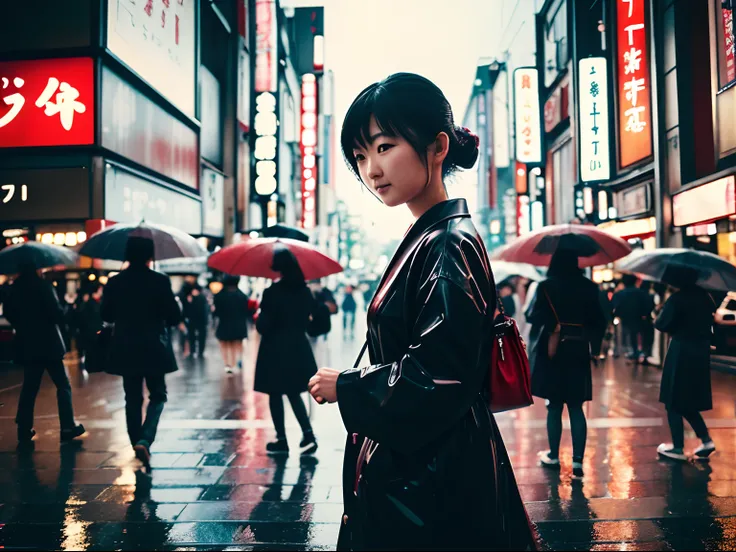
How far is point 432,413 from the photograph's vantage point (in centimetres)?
143

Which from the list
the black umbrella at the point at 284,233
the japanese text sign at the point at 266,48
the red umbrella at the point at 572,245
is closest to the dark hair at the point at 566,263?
the red umbrella at the point at 572,245

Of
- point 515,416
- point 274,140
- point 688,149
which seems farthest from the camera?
point 274,140

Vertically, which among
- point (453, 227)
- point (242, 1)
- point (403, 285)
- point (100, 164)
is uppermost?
point (242, 1)

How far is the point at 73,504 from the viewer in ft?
15.3

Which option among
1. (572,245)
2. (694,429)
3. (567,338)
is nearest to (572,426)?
(567,338)

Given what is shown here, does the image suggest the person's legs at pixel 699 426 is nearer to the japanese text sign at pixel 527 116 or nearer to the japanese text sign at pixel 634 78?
the japanese text sign at pixel 634 78

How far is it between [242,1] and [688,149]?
20031mm

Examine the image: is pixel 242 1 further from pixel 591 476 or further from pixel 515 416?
pixel 591 476

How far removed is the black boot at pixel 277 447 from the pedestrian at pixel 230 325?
6.08 metres

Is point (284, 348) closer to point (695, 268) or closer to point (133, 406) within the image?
point (133, 406)

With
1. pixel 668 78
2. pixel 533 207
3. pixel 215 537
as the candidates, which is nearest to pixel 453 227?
pixel 215 537

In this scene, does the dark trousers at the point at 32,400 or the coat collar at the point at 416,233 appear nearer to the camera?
the coat collar at the point at 416,233

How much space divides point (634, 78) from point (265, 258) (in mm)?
9697

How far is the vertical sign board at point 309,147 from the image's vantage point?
3194 cm
